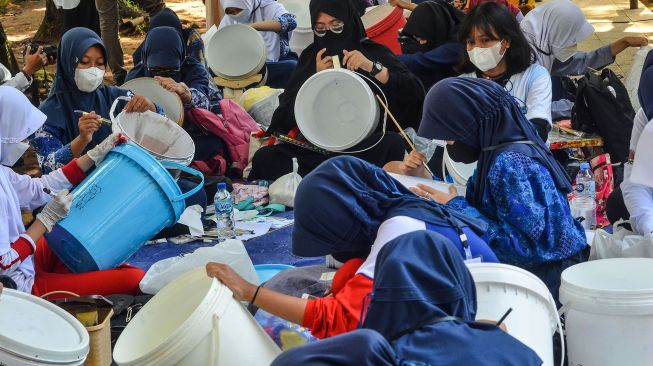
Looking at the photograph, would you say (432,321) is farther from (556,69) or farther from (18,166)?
(18,166)

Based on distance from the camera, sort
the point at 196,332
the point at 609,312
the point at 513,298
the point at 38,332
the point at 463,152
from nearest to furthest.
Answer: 1. the point at 196,332
2. the point at 513,298
3. the point at 609,312
4. the point at 38,332
5. the point at 463,152

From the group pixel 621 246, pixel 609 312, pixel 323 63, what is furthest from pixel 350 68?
pixel 609 312

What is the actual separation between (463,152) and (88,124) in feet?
6.65

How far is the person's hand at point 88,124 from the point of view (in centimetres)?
459

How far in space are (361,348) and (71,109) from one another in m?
3.67

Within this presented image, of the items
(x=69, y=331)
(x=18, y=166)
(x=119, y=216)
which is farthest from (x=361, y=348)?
(x=18, y=166)

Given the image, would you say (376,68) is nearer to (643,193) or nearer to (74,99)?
(74,99)

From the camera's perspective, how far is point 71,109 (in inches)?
198

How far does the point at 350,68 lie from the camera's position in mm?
5184

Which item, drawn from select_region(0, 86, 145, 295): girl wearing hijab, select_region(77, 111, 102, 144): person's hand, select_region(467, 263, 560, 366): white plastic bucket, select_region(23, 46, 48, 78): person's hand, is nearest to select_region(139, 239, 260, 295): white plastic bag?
select_region(0, 86, 145, 295): girl wearing hijab

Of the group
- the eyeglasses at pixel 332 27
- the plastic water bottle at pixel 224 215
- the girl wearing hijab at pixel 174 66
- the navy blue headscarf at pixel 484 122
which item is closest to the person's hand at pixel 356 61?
the eyeglasses at pixel 332 27

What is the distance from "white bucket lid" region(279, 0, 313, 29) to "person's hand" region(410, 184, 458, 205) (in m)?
4.35

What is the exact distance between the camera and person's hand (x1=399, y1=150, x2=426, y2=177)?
381cm

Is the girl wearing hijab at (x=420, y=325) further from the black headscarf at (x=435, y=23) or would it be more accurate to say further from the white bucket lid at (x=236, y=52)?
the white bucket lid at (x=236, y=52)
